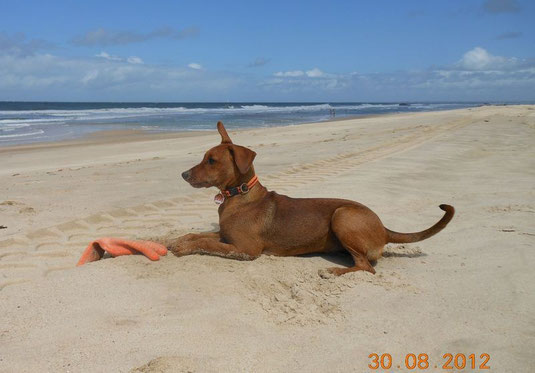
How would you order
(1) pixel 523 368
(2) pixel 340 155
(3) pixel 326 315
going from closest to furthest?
(1) pixel 523 368
(3) pixel 326 315
(2) pixel 340 155

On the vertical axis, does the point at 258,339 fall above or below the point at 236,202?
below

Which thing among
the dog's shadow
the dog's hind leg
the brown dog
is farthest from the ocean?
the dog's hind leg

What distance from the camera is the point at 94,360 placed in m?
2.87

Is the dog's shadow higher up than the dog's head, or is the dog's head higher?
the dog's head

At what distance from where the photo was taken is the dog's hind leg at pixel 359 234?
14.7ft

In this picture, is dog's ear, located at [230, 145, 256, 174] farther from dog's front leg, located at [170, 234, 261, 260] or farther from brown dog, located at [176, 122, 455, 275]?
dog's front leg, located at [170, 234, 261, 260]

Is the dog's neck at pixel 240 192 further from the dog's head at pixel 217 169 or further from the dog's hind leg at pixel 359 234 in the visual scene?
the dog's hind leg at pixel 359 234

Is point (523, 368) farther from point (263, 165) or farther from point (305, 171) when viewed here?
point (263, 165)

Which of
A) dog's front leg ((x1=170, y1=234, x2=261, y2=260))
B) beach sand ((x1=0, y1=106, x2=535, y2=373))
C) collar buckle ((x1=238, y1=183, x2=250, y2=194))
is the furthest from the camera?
collar buckle ((x1=238, y1=183, x2=250, y2=194))

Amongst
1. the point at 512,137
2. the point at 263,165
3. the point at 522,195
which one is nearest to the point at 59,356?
the point at 522,195

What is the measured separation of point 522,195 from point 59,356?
688cm

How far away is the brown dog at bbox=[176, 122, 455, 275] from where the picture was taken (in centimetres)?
452

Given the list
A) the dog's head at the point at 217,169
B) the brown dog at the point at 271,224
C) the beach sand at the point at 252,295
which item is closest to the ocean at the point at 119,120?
the beach sand at the point at 252,295

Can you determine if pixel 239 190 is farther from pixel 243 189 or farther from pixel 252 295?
pixel 252 295
